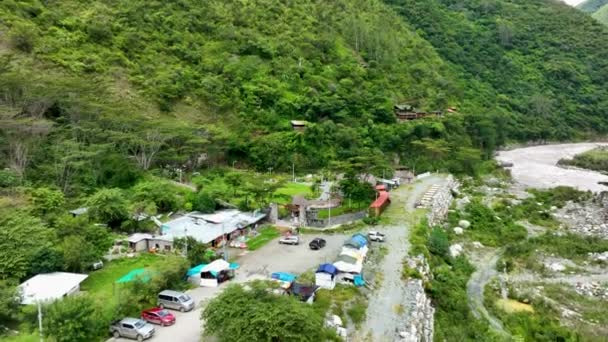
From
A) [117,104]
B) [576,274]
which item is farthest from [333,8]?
[576,274]

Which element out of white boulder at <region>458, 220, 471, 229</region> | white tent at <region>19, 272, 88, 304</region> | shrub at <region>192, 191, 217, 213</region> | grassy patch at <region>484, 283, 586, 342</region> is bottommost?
grassy patch at <region>484, 283, 586, 342</region>

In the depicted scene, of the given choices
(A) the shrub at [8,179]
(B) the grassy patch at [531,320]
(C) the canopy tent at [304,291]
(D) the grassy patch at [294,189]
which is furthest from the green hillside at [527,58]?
(A) the shrub at [8,179]

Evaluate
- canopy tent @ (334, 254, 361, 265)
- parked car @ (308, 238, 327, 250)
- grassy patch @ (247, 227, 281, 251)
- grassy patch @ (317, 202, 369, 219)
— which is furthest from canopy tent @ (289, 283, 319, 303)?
grassy patch @ (317, 202, 369, 219)

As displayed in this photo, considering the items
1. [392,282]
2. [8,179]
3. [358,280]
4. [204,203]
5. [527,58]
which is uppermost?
[527,58]

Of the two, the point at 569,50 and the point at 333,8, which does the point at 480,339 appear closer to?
the point at 333,8

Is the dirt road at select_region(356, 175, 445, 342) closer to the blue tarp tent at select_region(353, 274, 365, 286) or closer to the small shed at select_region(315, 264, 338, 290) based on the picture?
the blue tarp tent at select_region(353, 274, 365, 286)

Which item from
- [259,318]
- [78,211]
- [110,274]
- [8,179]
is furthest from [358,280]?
[8,179]

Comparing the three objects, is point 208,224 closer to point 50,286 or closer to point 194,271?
point 194,271
